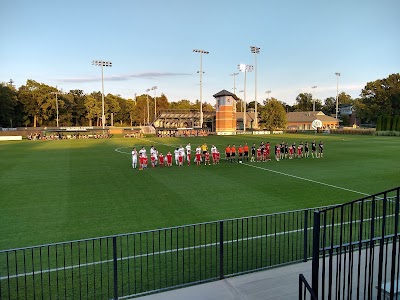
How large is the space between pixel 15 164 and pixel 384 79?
86437 millimetres

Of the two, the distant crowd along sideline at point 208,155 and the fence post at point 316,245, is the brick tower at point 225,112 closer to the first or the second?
the distant crowd along sideline at point 208,155

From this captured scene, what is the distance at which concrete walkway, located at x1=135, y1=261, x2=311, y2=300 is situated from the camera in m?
6.39

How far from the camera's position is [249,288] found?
6.68 m

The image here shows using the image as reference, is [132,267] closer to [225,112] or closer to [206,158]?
[206,158]

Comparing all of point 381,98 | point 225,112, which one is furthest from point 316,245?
point 381,98

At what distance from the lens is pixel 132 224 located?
1141 cm

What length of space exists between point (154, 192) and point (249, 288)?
10.1 meters

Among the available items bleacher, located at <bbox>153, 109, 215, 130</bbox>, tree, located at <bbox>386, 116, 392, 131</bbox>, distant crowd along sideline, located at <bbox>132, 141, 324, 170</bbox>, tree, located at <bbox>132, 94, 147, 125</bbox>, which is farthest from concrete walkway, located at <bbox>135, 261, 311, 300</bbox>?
tree, located at <bbox>132, 94, 147, 125</bbox>

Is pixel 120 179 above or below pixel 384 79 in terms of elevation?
below

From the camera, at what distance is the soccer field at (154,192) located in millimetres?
11508

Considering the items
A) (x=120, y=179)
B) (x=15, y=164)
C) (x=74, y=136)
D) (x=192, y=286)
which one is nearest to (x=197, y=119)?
(x=74, y=136)

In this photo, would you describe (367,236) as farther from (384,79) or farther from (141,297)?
(384,79)

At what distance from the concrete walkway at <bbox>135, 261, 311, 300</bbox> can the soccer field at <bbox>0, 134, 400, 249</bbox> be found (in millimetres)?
4517

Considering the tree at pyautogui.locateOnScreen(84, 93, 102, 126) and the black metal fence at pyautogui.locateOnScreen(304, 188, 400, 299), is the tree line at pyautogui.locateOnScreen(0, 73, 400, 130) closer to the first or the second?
the tree at pyautogui.locateOnScreen(84, 93, 102, 126)
